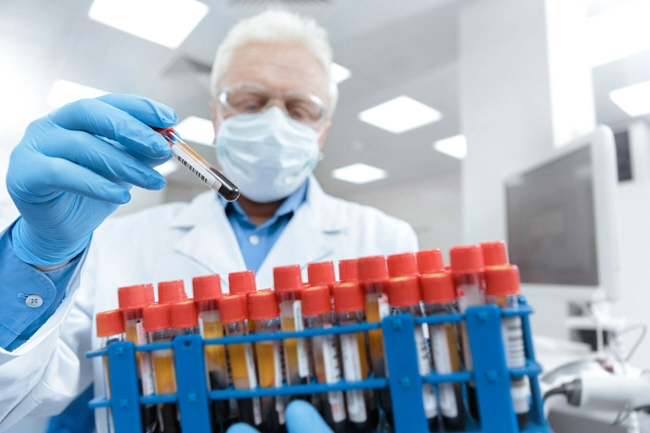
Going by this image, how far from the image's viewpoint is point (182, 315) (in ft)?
1.40

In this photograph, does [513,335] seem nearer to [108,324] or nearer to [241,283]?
[241,283]

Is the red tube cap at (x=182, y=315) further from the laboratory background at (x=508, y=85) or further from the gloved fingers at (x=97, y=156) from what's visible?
the laboratory background at (x=508, y=85)

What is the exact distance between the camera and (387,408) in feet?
1.36

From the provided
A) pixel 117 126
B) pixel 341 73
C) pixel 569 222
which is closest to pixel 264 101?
pixel 117 126

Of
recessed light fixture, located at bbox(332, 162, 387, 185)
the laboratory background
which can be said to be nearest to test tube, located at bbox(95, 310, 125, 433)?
the laboratory background

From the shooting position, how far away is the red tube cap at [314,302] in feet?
1.35

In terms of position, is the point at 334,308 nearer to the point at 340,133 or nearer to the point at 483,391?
the point at 483,391

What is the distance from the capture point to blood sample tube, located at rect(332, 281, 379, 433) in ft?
1.32

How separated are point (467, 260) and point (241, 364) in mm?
264

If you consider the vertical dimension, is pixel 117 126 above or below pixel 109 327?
above

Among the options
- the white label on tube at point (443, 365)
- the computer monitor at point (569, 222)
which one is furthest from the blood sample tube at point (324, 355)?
the computer monitor at point (569, 222)

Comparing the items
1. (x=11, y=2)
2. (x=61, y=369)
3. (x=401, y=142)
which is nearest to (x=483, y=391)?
(x=61, y=369)

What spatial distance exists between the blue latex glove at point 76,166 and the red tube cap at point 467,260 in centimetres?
39

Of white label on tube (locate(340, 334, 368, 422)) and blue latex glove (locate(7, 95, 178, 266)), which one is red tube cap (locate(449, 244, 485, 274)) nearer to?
white label on tube (locate(340, 334, 368, 422))
